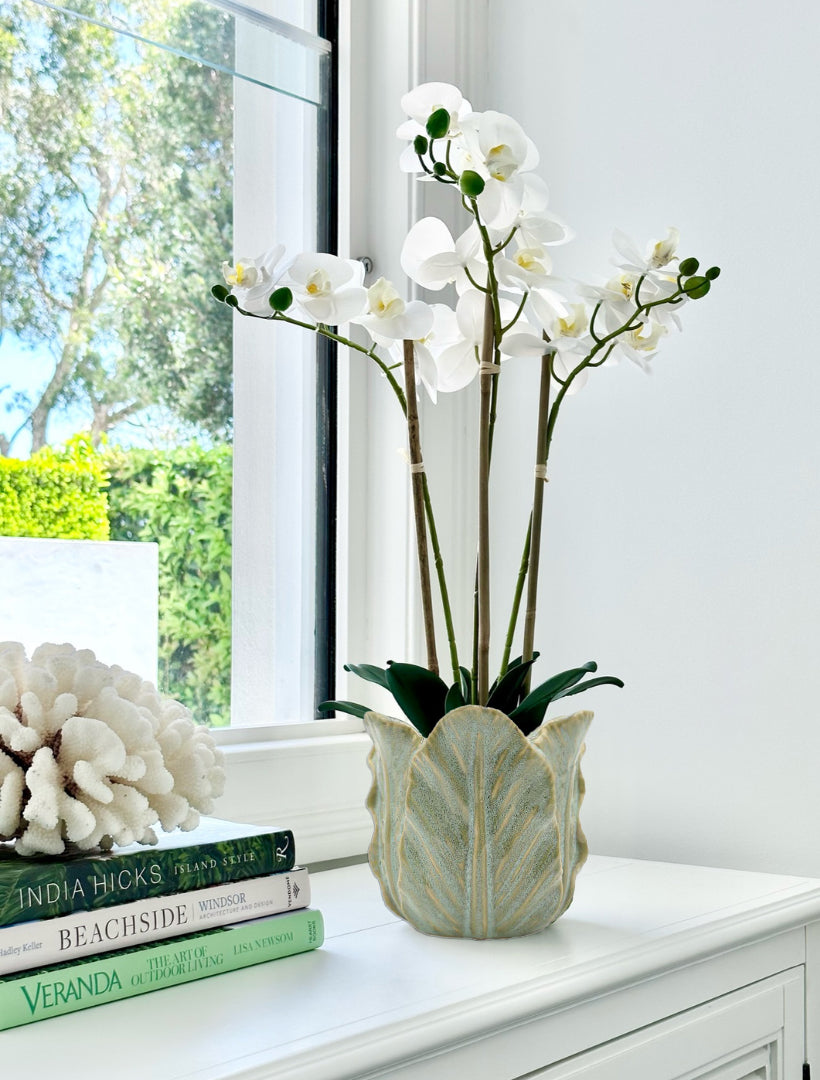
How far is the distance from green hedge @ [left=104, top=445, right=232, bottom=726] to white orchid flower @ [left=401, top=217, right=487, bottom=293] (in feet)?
1.18

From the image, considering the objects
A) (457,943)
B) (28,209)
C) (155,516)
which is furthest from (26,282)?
(457,943)

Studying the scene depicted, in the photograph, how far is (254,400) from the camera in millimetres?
1296

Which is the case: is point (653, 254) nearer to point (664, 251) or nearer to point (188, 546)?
point (664, 251)

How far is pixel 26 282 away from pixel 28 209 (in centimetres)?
7

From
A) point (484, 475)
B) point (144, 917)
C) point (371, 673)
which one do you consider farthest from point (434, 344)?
point (144, 917)

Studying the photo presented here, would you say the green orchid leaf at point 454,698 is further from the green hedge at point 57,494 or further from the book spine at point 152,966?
the green hedge at point 57,494

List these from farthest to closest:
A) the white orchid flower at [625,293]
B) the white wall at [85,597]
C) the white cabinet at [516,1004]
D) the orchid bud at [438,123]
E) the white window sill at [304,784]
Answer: the white window sill at [304,784] < the white wall at [85,597] < the white orchid flower at [625,293] < the orchid bud at [438,123] < the white cabinet at [516,1004]

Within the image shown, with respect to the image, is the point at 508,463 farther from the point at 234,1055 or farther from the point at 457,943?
the point at 234,1055

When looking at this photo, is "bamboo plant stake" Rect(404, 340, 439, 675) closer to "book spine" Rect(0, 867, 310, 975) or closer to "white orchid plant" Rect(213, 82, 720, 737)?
"white orchid plant" Rect(213, 82, 720, 737)

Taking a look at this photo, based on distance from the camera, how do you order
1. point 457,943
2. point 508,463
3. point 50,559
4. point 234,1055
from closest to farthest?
1. point 234,1055
2. point 457,943
3. point 50,559
4. point 508,463

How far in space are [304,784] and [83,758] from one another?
478mm

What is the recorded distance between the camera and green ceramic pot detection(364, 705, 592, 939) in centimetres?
89

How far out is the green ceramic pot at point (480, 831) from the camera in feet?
2.93

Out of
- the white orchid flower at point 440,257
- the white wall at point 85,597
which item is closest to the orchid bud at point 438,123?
the white orchid flower at point 440,257
